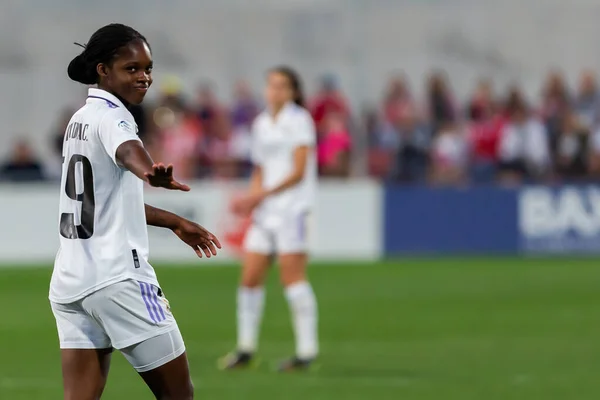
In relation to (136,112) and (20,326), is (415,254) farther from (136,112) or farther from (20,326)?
(20,326)

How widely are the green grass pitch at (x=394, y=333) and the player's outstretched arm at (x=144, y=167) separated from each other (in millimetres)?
4344

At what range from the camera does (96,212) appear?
560cm

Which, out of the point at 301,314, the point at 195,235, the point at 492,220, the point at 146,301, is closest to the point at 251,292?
the point at 301,314

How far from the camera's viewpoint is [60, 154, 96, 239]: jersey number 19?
5578 mm

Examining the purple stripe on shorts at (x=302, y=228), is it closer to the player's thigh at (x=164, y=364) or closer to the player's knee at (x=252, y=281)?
the player's knee at (x=252, y=281)

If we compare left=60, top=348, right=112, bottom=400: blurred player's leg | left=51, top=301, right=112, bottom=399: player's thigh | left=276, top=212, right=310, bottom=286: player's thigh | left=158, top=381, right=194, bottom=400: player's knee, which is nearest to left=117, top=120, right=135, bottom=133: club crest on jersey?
left=51, top=301, right=112, bottom=399: player's thigh

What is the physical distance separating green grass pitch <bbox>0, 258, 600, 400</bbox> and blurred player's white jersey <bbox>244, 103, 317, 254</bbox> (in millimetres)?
1002

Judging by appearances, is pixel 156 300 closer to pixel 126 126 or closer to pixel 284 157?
pixel 126 126

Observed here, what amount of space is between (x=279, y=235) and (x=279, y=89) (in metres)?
1.16

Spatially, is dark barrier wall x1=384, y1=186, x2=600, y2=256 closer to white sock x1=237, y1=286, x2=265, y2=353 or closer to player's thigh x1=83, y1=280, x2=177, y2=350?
white sock x1=237, y1=286, x2=265, y2=353

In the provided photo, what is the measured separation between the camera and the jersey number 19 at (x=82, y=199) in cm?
558

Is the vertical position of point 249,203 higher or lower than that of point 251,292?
higher

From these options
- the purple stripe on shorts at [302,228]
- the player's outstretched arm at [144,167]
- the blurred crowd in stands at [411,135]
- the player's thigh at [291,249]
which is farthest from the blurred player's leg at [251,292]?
the blurred crowd in stands at [411,135]

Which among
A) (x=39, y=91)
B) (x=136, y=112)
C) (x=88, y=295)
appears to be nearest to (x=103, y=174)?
(x=88, y=295)
